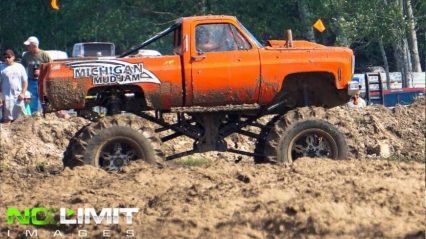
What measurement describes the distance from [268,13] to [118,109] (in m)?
22.6

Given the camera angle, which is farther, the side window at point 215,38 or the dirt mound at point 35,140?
the dirt mound at point 35,140

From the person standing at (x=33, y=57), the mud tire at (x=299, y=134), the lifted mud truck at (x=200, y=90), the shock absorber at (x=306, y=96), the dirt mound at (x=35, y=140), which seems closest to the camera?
the lifted mud truck at (x=200, y=90)

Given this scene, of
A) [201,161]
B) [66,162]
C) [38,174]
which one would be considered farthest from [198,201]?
[201,161]

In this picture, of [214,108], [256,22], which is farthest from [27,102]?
[256,22]

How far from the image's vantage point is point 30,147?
20266 millimetres

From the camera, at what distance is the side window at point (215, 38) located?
1598 centimetres

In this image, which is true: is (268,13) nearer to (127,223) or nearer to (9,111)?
(9,111)

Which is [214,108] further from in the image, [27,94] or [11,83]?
[27,94]

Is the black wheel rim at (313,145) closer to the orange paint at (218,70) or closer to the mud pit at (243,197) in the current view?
the mud pit at (243,197)

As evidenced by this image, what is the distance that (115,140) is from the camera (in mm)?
15625

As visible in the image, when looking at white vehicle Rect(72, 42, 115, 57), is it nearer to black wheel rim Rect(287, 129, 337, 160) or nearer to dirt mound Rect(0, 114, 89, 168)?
dirt mound Rect(0, 114, 89, 168)

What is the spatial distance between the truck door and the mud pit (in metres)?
0.95

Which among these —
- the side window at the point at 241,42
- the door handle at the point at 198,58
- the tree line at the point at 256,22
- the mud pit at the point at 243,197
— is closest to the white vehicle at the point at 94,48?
the tree line at the point at 256,22

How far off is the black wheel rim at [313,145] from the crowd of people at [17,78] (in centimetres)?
617
